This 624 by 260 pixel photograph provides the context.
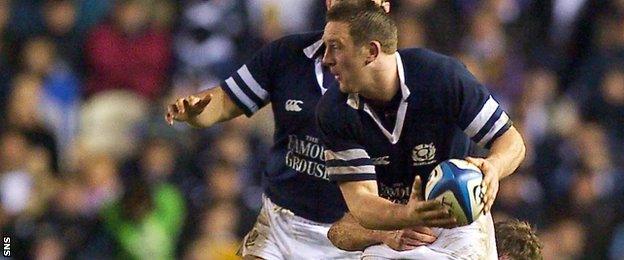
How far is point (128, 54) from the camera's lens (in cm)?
1047

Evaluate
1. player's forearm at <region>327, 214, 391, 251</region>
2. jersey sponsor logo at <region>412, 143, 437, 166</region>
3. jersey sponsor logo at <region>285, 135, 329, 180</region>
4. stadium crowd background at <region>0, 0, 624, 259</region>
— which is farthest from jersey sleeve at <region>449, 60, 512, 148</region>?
stadium crowd background at <region>0, 0, 624, 259</region>

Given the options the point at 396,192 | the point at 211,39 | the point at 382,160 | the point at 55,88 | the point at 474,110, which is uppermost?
the point at 474,110

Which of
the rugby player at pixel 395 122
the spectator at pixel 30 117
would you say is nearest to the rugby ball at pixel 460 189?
the rugby player at pixel 395 122

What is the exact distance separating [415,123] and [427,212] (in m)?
0.53

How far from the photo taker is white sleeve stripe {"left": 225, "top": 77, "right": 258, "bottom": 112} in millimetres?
6562

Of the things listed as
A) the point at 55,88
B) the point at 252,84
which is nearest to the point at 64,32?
the point at 55,88

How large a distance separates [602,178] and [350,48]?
17.4ft

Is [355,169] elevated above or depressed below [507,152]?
below

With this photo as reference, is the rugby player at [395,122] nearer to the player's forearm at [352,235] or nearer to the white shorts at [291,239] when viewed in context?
A: the player's forearm at [352,235]

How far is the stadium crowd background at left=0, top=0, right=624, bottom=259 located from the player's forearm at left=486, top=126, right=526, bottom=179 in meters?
4.14

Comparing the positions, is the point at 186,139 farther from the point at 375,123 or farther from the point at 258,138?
the point at 375,123

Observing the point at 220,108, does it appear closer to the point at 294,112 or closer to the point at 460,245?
the point at 294,112

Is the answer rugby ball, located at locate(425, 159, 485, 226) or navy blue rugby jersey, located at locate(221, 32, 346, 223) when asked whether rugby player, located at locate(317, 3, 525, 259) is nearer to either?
rugby ball, located at locate(425, 159, 485, 226)

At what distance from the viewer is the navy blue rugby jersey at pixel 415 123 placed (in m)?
5.55
